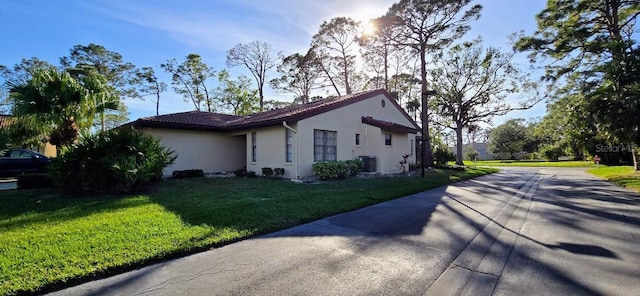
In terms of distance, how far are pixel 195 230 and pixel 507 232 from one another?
18.3 feet

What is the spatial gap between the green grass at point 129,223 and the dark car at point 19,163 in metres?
6.51

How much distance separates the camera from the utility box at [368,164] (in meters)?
15.8

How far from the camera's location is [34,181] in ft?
33.4

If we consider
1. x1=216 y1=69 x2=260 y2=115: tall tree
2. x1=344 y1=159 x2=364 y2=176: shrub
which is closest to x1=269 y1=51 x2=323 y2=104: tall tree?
x1=216 y1=69 x2=260 y2=115: tall tree

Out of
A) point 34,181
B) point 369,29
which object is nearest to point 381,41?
point 369,29

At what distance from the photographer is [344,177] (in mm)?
13578

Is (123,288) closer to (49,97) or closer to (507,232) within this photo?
(507,232)

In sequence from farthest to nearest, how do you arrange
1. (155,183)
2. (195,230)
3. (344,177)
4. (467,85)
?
(467,85), (344,177), (155,183), (195,230)

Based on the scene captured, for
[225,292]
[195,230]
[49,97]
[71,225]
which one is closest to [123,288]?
[225,292]

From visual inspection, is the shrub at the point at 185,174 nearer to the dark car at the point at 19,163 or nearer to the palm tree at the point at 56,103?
the palm tree at the point at 56,103

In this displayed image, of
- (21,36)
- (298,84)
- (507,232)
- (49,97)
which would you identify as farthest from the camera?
(298,84)

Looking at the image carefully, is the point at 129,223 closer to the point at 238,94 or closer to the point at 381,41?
the point at 381,41

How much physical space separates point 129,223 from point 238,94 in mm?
30040

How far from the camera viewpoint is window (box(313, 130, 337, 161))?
14055mm
